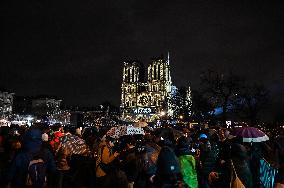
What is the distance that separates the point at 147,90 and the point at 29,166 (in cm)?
13222

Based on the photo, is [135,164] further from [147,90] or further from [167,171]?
[147,90]

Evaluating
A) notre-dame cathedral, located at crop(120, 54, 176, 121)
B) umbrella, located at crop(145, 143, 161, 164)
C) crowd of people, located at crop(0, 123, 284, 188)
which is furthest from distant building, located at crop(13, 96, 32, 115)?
umbrella, located at crop(145, 143, 161, 164)

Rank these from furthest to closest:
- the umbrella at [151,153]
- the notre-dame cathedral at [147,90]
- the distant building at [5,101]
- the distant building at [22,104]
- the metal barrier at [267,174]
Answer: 1. the distant building at [22,104]
2. the notre-dame cathedral at [147,90]
3. the distant building at [5,101]
4. the umbrella at [151,153]
5. the metal barrier at [267,174]

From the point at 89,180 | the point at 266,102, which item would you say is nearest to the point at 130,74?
the point at 266,102

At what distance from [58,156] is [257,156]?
495cm

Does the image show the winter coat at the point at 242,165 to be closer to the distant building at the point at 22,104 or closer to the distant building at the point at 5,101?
the distant building at the point at 5,101

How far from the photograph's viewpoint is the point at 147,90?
13775cm

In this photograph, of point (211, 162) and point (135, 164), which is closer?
point (135, 164)

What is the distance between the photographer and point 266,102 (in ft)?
180

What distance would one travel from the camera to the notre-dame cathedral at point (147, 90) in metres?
134

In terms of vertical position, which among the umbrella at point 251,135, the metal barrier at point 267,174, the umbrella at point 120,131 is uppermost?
the umbrella at point 120,131

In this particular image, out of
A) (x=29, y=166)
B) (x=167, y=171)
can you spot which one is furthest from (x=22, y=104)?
(x=167, y=171)

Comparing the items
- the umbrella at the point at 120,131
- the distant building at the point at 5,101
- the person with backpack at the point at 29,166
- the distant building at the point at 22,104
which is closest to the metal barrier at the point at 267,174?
the person with backpack at the point at 29,166

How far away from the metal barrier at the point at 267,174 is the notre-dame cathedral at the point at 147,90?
4808 inches
